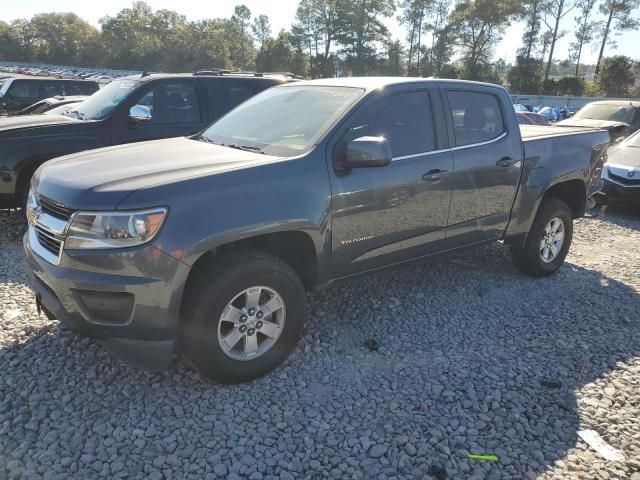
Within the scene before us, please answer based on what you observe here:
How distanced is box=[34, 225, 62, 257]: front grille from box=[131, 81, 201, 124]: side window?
3.71 metres

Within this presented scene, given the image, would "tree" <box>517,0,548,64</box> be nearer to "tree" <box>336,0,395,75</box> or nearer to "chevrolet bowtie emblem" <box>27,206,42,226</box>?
"tree" <box>336,0,395,75</box>

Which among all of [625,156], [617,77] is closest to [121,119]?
[625,156]

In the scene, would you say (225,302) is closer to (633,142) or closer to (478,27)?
(633,142)

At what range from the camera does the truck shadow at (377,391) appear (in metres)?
2.69

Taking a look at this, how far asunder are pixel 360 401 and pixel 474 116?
2.65 meters

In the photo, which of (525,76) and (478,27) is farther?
(478,27)

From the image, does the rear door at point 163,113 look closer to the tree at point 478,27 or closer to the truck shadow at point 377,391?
the truck shadow at point 377,391

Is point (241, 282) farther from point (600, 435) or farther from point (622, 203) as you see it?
point (622, 203)

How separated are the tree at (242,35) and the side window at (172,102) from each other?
100938 millimetres

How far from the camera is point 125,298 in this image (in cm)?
268

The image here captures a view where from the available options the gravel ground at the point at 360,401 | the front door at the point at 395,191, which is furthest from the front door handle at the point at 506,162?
the gravel ground at the point at 360,401

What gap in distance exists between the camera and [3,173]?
542cm

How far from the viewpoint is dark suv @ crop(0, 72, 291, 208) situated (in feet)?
18.1

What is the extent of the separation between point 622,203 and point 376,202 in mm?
6677
